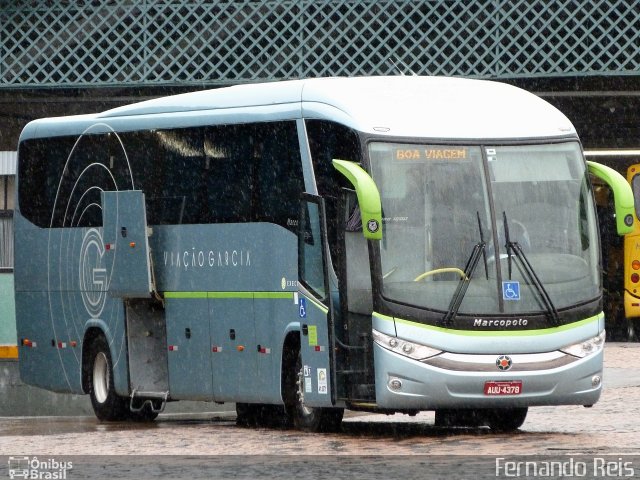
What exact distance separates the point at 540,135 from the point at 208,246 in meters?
3.73

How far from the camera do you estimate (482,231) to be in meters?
15.2

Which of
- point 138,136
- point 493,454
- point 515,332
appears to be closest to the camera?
point 493,454

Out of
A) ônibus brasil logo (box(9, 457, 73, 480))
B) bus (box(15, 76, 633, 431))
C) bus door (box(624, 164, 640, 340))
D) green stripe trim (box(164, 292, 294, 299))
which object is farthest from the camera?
bus door (box(624, 164, 640, 340))

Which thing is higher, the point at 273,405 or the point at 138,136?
the point at 138,136

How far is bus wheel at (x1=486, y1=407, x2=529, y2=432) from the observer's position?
54.0ft

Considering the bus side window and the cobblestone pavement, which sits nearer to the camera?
the cobblestone pavement

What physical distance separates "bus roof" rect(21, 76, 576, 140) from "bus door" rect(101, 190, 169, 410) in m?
2.04

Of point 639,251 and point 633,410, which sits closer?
point 633,410

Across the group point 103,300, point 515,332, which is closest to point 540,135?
point 515,332

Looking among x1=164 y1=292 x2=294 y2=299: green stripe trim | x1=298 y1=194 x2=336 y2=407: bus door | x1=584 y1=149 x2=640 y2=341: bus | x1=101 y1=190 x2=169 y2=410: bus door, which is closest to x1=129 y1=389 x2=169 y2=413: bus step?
x1=101 y1=190 x2=169 y2=410: bus door

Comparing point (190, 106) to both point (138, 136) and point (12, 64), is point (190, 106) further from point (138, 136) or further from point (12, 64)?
point (12, 64)

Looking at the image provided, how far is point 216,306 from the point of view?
58.1ft

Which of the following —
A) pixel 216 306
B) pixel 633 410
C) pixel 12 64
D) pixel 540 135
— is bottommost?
pixel 633 410

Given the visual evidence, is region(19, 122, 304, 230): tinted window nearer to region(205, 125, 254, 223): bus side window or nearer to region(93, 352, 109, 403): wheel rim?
region(205, 125, 254, 223): bus side window
